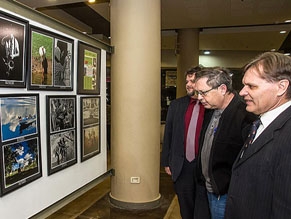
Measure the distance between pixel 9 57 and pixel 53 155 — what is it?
0.78m

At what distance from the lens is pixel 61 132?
2180mm

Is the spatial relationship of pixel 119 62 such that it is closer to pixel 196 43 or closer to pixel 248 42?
pixel 196 43

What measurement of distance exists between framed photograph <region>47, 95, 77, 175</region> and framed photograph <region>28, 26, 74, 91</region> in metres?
0.11

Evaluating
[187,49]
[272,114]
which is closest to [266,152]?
[272,114]

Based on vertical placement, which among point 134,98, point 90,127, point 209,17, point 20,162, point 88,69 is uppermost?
point 209,17

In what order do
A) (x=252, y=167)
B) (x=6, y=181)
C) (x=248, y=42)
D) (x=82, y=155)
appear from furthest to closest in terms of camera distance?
(x=248, y=42) → (x=82, y=155) → (x=6, y=181) → (x=252, y=167)

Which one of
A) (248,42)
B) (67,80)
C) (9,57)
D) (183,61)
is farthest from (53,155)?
(248,42)

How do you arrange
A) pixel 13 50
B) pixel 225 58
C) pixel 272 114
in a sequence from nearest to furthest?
1. pixel 272 114
2. pixel 13 50
3. pixel 225 58

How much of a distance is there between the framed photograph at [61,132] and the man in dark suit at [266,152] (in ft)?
4.23

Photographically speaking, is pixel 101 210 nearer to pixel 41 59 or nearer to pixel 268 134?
pixel 41 59

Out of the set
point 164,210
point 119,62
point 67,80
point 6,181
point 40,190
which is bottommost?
point 164,210

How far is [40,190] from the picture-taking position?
6.46 feet

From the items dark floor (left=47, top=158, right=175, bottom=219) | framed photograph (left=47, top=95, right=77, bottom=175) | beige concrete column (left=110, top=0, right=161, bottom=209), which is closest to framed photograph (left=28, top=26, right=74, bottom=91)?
framed photograph (left=47, top=95, right=77, bottom=175)

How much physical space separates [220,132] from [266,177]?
750 mm
